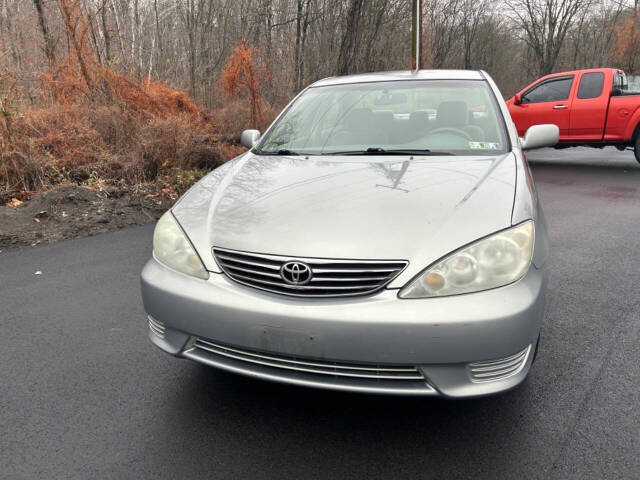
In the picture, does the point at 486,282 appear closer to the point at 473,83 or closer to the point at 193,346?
the point at 193,346

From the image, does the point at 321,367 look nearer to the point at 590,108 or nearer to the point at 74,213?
the point at 74,213

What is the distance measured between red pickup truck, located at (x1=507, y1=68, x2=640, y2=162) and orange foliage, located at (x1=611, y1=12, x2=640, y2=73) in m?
23.6

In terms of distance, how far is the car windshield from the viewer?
10.1 feet

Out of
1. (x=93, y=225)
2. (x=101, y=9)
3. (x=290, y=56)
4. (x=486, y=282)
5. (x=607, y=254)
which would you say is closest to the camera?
(x=486, y=282)

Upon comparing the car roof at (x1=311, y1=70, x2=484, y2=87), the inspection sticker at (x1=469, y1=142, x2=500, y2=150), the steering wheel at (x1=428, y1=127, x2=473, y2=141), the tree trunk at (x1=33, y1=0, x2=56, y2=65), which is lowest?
the inspection sticker at (x1=469, y1=142, x2=500, y2=150)

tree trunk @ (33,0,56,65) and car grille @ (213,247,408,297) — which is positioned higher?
tree trunk @ (33,0,56,65)

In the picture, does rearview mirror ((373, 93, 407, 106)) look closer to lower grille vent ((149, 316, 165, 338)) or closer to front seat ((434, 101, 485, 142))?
front seat ((434, 101, 485, 142))

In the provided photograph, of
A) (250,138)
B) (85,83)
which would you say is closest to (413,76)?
(250,138)

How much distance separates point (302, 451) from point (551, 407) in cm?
116

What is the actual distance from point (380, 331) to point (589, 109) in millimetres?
9583

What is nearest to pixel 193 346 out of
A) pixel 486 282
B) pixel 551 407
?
pixel 486 282

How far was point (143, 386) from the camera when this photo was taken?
2.53 meters

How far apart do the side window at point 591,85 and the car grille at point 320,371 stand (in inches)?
380

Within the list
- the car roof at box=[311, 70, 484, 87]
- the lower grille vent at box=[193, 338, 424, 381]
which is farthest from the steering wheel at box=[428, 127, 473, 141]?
the lower grille vent at box=[193, 338, 424, 381]
